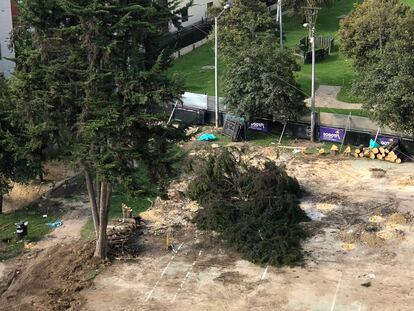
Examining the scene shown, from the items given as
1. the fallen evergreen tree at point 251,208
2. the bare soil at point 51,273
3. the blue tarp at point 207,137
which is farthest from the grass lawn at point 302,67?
the bare soil at point 51,273

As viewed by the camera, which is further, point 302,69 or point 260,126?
point 302,69

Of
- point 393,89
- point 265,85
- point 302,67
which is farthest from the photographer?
point 302,67

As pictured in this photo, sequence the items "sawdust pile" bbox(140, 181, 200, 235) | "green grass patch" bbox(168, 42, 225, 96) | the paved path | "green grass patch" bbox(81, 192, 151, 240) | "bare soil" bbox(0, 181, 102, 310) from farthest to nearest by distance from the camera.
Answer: "green grass patch" bbox(168, 42, 225, 96)
the paved path
"sawdust pile" bbox(140, 181, 200, 235)
"green grass patch" bbox(81, 192, 151, 240)
"bare soil" bbox(0, 181, 102, 310)

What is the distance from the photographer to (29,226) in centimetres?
2692

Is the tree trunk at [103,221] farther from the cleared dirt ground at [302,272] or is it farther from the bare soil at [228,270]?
the cleared dirt ground at [302,272]

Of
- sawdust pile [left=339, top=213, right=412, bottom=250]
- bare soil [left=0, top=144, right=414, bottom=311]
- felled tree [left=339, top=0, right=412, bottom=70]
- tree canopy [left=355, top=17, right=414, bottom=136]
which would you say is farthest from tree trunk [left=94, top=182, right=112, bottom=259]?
felled tree [left=339, top=0, right=412, bottom=70]

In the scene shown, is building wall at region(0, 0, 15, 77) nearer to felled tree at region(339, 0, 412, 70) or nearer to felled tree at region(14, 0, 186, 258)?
felled tree at region(339, 0, 412, 70)

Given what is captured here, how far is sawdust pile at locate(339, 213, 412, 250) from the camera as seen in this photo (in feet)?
77.8

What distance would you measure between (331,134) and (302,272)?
49.1 feet

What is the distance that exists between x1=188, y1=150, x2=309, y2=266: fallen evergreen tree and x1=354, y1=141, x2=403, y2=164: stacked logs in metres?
6.47

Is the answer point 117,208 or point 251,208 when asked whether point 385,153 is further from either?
point 117,208

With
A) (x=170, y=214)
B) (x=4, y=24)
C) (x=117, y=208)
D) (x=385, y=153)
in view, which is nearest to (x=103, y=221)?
(x=170, y=214)

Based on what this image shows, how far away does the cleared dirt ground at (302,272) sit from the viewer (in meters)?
20.1

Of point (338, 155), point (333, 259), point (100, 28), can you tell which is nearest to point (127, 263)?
point (333, 259)
